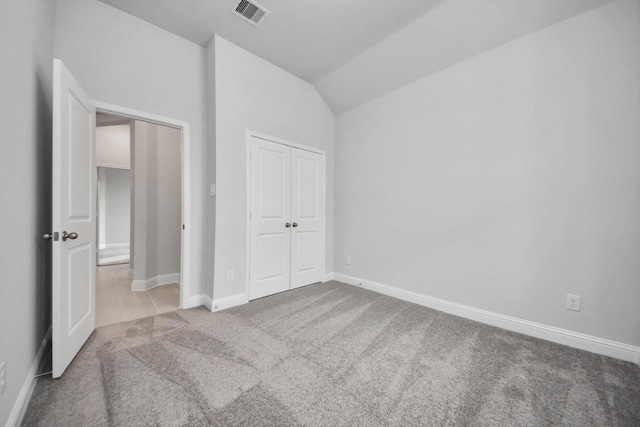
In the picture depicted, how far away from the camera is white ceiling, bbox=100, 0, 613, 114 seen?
84.0 inches

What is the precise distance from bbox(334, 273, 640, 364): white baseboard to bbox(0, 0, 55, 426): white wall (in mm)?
3134

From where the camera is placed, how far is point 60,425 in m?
1.17

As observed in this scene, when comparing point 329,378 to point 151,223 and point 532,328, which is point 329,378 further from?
point 151,223

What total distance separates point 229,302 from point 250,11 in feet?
9.73

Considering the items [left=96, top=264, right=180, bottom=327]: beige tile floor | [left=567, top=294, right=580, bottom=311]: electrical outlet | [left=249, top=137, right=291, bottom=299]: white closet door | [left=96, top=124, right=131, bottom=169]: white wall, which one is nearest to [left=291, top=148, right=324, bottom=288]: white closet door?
[left=249, top=137, right=291, bottom=299]: white closet door

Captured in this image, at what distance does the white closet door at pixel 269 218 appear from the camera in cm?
295

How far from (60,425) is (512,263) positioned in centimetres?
328

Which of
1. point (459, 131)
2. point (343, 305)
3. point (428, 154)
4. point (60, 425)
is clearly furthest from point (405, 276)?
point (60, 425)

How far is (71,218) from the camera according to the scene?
5.48 ft

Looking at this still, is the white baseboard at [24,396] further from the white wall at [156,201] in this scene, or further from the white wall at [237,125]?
the white wall at [156,201]

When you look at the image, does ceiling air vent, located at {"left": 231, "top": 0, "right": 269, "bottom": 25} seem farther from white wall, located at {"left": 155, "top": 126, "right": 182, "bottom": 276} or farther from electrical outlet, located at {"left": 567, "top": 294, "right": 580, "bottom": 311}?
electrical outlet, located at {"left": 567, "top": 294, "right": 580, "bottom": 311}

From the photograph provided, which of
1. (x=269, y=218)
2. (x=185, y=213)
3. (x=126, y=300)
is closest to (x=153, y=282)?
(x=126, y=300)

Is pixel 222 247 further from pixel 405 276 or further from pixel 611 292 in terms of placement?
pixel 611 292

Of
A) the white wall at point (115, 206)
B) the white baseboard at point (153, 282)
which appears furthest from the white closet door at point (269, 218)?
the white wall at point (115, 206)
